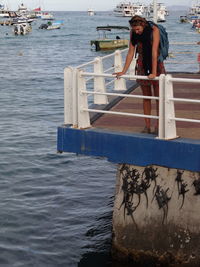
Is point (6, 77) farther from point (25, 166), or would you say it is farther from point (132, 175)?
point (132, 175)

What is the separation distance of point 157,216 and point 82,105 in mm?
1965

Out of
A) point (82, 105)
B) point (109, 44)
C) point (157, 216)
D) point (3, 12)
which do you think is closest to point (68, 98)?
point (82, 105)

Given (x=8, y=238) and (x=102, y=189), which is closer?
(x=8, y=238)

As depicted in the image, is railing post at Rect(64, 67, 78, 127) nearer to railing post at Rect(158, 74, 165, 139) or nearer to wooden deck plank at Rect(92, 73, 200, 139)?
wooden deck plank at Rect(92, 73, 200, 139)


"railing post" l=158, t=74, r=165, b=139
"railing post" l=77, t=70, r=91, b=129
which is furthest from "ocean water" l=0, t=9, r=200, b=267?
"railing post" l=158, t=74, r=165, b=139

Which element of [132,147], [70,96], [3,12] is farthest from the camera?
Result: [3,12]

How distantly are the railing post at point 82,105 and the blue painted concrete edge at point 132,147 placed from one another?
0.15m

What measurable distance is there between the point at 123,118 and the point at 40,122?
13.6 metres

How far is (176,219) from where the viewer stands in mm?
8258

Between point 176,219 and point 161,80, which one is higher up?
point 161,80

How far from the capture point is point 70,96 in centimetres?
896

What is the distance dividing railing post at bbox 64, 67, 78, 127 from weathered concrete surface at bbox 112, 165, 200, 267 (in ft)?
3.58

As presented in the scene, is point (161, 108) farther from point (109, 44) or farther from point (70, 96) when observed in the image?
point (109, 44)

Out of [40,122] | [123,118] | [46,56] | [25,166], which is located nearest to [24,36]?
[46,56]
